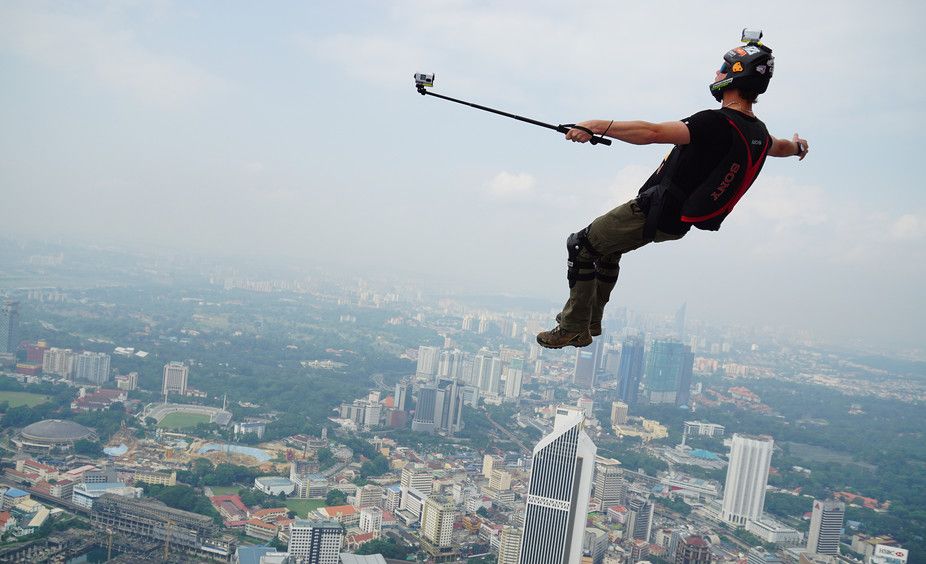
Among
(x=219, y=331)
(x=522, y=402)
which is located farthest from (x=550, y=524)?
(x=219, y=331)

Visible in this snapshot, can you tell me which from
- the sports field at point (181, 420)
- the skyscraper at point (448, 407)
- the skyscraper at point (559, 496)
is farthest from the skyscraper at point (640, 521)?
the sports field at point (181, 420)

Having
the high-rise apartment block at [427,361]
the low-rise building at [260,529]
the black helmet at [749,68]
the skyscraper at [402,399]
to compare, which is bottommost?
the low-rise building at [260,529]

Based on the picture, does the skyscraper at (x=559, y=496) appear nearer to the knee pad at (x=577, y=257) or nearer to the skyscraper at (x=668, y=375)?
the knee pad at (x=577, y=257)

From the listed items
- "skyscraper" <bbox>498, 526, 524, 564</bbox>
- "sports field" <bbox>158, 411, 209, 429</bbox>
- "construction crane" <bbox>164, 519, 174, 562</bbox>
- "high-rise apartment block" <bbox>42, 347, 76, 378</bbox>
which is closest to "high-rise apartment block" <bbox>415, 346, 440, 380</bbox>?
"sports field" <bbox>158, 411, 209, 429</bbox>

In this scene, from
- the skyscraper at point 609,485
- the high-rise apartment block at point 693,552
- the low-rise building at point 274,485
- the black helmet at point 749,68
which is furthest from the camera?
the skyscraper at point 609,485

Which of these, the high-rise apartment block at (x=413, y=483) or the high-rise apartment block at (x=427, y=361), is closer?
the high-rise apartment block at (x=413, y=483)

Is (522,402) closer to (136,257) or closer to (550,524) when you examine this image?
(550,524)
